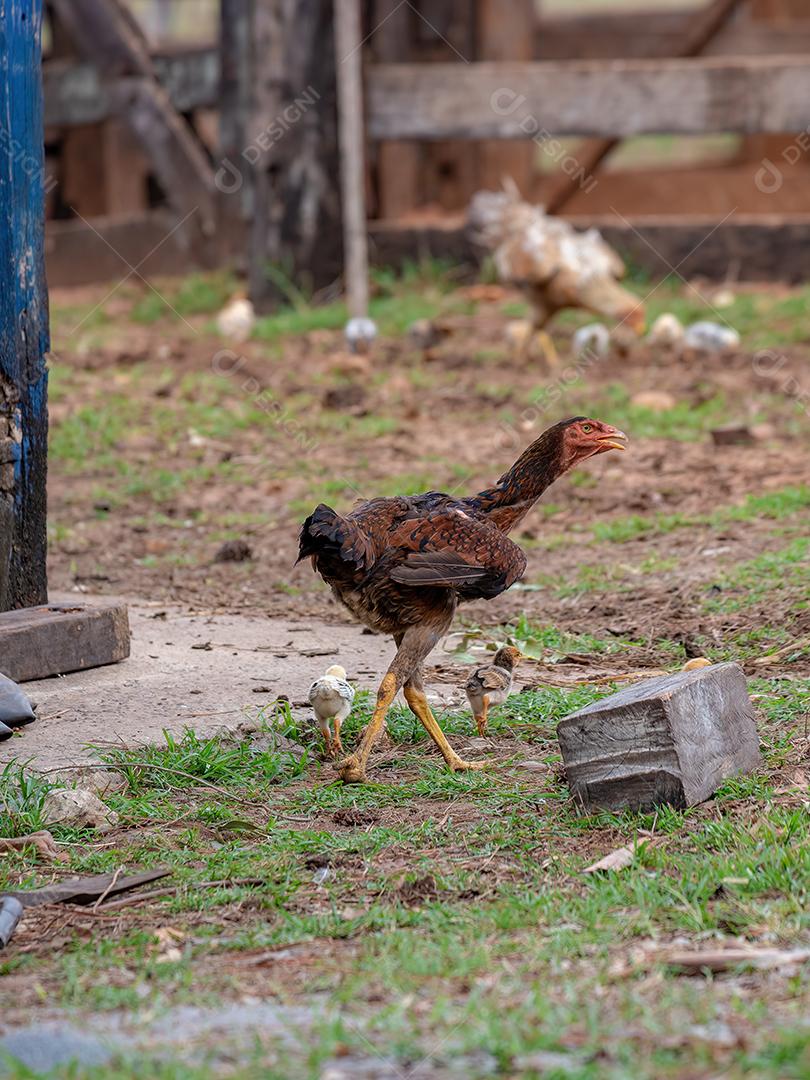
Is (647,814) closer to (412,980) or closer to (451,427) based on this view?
(412,980)

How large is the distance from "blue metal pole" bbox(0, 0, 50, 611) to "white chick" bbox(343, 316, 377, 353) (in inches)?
189

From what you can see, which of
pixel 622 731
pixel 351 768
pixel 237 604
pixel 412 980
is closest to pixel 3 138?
pixel 237 604

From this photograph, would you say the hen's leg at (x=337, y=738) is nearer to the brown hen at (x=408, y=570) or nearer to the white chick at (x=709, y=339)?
the brown hen at (x=408, y=570)

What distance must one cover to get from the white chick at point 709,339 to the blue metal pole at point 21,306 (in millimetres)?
5372

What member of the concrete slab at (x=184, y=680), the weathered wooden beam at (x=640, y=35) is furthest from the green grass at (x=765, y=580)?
the weathered wooden beam at (x=640, y=35)

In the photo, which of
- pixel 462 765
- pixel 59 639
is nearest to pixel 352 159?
pixel 59 639

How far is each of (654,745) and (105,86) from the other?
9.48 metres

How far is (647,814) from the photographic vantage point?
382 cm

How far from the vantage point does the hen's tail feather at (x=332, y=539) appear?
4.04 meters

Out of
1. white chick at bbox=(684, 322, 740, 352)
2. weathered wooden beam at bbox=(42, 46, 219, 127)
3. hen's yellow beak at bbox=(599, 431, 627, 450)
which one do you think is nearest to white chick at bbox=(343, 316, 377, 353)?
white chick at bbox=(684, 322, 740, 352)

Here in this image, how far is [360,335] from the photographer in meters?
9.95

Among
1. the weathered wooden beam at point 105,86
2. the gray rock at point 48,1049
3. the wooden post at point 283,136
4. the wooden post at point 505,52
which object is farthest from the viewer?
the wooden post at point 505,52

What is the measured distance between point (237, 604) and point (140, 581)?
2.05ft

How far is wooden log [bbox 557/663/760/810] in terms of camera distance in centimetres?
378
